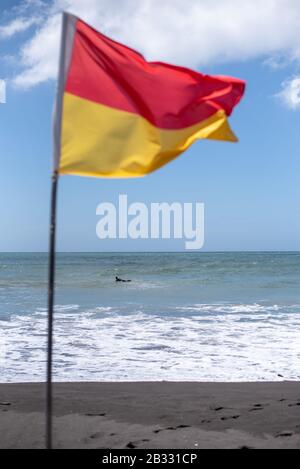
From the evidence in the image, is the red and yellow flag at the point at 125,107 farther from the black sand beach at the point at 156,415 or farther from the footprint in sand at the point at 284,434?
the footprint in sand at the point at 284,434

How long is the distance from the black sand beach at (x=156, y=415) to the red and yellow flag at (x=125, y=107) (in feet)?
9.72

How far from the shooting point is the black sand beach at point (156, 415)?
5.60 meters

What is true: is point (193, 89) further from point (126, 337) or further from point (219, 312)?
point (219, 312)

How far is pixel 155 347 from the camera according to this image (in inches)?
451

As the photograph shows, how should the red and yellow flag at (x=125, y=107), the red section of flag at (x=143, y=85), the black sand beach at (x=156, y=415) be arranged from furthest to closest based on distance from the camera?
1. the black sand beach at (x=156, y=415)
2. the red section of flag at (x=143, y=85)
3. the red and yellow flag at (x=125, y=107)

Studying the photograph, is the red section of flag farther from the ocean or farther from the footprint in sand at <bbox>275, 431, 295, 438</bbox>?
the ocean

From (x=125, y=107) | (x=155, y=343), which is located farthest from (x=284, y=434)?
(x=155, y=343)

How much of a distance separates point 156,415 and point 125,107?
154 inches

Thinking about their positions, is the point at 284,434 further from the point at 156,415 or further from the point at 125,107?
the point at 125,107

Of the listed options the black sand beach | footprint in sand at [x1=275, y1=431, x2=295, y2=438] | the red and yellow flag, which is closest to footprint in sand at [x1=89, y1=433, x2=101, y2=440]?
the black sand beach

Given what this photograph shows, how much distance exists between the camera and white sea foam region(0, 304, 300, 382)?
30.2ft

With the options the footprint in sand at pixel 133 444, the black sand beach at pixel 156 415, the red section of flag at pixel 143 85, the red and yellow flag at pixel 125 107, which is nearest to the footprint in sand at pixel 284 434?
the black sand beach at pixel 156 415

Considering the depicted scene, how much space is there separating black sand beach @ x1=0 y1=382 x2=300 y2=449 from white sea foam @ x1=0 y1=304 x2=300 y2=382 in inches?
32.5

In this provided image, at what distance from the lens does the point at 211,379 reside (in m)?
8.76
